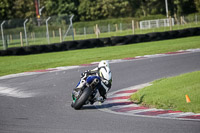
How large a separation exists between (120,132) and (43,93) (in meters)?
5.43

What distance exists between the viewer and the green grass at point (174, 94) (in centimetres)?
822

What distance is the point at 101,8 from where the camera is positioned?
67.1 meters

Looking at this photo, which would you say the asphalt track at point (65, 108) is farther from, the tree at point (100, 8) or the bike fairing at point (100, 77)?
the tree at point (100, 8)

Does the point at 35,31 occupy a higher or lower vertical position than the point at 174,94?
higher

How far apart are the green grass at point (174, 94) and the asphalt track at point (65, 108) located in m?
1.19

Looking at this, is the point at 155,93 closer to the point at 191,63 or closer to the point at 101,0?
the point at 191,63

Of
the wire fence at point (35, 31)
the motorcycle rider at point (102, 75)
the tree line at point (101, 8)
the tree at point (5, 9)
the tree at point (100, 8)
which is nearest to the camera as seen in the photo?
the motorcycle rider at point (102, 75)

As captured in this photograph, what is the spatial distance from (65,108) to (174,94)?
2637 millimetres

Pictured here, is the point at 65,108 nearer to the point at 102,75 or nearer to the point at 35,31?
the point at 102,75

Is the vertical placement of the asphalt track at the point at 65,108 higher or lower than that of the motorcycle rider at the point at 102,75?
lower

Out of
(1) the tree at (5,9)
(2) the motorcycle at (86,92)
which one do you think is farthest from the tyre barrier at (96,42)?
(1) the tree at (5,9)

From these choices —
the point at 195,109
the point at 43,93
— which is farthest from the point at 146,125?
the point at 43,93

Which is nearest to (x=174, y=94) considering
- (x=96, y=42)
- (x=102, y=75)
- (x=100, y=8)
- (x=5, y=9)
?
(x=102, y=75)

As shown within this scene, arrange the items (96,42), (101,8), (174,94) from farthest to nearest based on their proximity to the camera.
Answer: (101,8), (96,42), (174,94)
